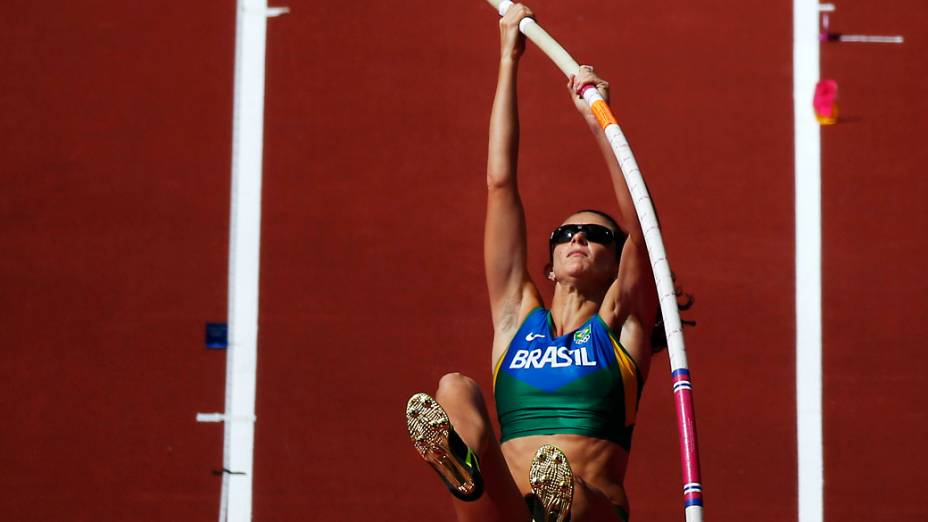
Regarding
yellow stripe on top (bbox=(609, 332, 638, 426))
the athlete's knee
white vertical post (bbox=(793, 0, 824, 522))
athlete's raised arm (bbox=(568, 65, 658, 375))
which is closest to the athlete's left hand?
athlete's raised arm (bbox=(568, 65, 658, 375))

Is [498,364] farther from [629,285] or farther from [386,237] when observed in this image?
[386,237]

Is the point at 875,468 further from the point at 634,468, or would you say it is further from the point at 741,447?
the point at 634,468

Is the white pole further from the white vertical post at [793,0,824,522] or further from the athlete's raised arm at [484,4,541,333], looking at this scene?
the athlete's raised arm at [484,4,541,333]

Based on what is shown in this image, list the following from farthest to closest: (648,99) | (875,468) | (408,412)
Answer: (648,99)
(875,468)
(408,412)

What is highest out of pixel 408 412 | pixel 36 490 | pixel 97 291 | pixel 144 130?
pixel 144 130

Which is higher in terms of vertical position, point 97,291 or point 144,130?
point 144,130

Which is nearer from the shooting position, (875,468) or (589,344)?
(589,344)

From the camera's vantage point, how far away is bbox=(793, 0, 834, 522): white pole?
6.06 m

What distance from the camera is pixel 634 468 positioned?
20.0 ft

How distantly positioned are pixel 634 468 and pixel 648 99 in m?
1.56

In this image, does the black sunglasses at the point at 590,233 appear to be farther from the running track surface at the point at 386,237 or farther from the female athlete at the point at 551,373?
the running track surface at the point at 386,237

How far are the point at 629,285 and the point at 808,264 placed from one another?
183 cm

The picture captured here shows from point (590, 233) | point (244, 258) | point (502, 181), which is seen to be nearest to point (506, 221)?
point (502, 181)

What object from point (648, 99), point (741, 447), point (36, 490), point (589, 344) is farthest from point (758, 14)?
point (36, 490)
